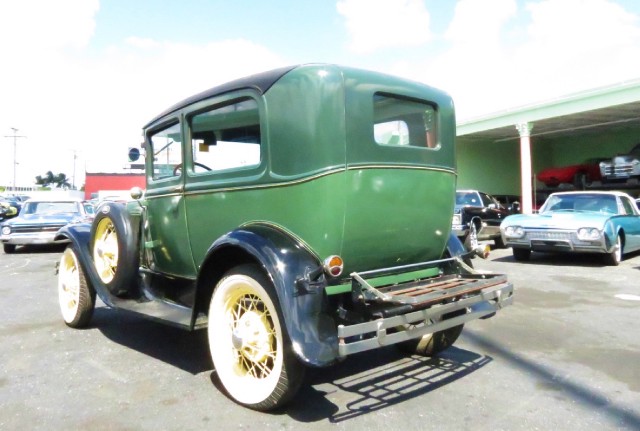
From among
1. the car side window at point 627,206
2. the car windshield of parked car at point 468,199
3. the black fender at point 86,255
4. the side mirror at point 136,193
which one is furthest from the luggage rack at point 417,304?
the car windshield of parked car at point 468,199

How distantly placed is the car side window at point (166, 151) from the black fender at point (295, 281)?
118 cm

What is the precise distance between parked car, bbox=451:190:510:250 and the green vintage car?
8.03 metres

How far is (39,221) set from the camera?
42.9ft

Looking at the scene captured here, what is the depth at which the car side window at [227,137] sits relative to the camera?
343cm

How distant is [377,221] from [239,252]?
0.86 m

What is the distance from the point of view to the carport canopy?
1482cm

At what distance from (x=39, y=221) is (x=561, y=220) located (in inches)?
462

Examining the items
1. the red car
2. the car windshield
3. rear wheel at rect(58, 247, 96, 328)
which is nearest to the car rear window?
rear wheel at rect(58, 247, 96, 328)

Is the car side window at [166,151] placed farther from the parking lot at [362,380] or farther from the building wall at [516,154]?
the building wall at [516,154]

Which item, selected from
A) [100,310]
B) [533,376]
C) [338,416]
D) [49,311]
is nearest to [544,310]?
[533,376]

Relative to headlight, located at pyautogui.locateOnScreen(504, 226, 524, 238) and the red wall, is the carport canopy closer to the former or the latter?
headlight, located at pyautogui.locateOnScreen(504, 226, 524, 238)

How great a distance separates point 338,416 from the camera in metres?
2.99

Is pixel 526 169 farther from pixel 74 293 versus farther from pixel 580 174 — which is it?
pixel 74 293

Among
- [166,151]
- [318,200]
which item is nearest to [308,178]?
[318,200]
